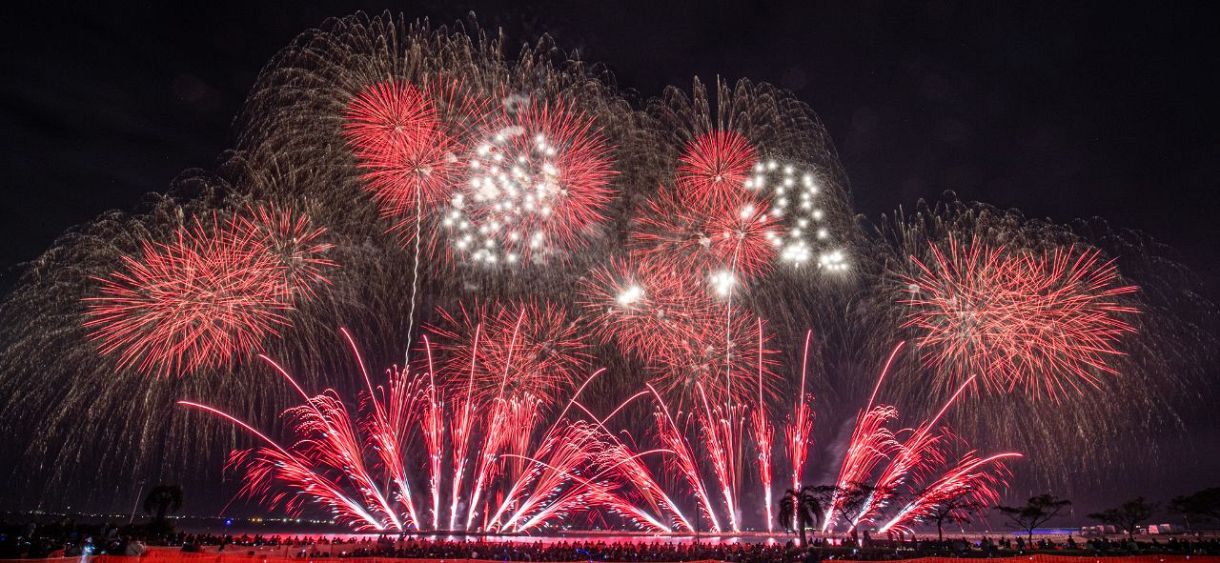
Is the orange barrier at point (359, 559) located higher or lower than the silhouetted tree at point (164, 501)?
lower

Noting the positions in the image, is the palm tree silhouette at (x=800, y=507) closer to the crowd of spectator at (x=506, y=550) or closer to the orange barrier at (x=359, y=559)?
the crowd of spectator at (x=506, y=550)

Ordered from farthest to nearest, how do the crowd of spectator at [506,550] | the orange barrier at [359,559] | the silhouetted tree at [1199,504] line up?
the silhouetted tree at [1199,504] < the crowd of spectator at [506,550] < the orange barrier at [359,559]

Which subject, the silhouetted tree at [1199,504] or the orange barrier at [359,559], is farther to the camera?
the silhouetted tree at [1199,504]

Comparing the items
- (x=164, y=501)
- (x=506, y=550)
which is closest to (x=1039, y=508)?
(x=506, y=550)

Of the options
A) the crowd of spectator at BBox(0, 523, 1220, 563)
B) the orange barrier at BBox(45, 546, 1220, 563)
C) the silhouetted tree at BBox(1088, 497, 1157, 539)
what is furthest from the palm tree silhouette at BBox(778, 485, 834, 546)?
the silhouetted tree at BBox(1088, 497, 1157, 539)

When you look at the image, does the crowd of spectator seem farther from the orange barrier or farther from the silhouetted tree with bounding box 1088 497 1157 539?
the silhouetted tree with bounding box 1088 497 1157 539

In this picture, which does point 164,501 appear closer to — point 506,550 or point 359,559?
point 359,559

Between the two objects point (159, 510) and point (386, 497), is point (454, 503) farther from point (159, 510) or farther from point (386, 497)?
point (159, 510)

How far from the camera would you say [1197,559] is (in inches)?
956

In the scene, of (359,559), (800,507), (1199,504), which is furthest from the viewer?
(1199,504)

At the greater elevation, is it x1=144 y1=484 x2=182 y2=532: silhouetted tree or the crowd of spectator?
x1=144 y1=484 x2=182 y2=532: silhouetted tree

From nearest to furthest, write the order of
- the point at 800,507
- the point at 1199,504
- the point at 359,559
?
the point at 359,559 → the point at 800,507 → the point at 1199,504

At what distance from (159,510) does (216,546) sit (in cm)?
1128

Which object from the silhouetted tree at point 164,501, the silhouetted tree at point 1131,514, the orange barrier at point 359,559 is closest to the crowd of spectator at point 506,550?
the orange barrier at point 359,559
